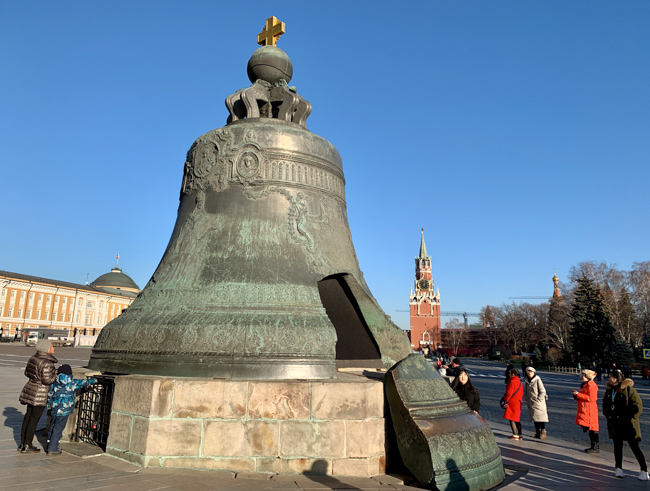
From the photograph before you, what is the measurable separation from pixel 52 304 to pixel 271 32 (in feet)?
200

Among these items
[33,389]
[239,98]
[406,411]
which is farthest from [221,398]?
[239,98]

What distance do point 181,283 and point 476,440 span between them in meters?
2.97

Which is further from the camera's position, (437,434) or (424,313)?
(424,313)

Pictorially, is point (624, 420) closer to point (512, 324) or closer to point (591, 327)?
point (591, 327)

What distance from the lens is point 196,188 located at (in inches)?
207

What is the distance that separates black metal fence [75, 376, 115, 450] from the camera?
431 centimetres

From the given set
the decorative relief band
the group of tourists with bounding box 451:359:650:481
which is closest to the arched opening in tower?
the decorative relief band

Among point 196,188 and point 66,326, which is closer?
point 196,188

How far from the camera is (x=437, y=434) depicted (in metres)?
3.54

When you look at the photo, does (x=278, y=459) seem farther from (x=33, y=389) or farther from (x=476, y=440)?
(x=33, y=389)

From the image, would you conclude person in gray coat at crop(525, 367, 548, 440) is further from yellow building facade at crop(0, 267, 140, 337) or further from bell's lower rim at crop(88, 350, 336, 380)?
yellow building facade at crop(0, 267, 140, 337)

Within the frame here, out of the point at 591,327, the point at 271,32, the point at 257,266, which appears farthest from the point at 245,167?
the point at 591,327

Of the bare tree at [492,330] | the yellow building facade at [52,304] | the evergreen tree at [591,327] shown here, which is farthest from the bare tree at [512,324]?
the yellow building facade at [52,304]

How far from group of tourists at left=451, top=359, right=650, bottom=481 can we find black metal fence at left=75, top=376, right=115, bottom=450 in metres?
4.64
